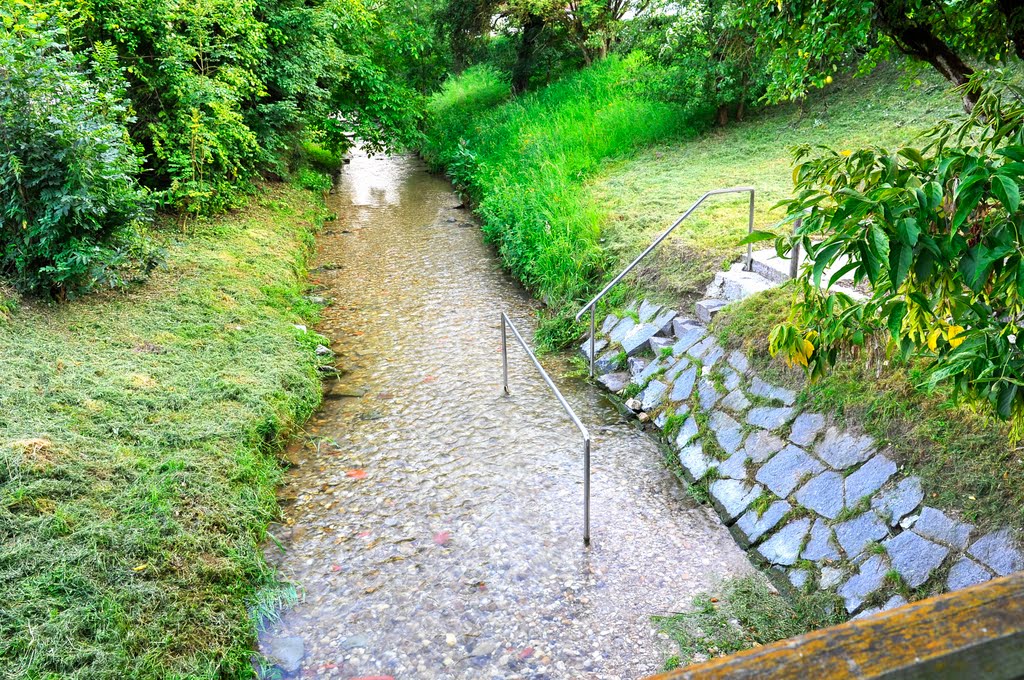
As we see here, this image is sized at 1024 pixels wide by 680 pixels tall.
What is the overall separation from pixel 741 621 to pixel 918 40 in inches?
156

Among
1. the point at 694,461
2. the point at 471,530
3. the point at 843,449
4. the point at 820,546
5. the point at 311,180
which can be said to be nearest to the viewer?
the point at 820,546

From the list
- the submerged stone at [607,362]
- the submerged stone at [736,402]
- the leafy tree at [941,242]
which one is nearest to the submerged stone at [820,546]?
the submerged stone at [736,402]

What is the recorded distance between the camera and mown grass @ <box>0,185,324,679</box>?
3908 millimetres

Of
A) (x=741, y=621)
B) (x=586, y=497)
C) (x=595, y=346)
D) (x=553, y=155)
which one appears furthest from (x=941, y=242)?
(x=553, y=155)

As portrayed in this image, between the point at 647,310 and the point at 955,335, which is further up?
the point at 955,335

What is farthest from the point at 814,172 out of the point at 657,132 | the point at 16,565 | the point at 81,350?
the point at 657,132

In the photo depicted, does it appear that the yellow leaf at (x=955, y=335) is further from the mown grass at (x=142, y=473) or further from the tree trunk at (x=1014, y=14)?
the mown grass at (x=142, y=473)

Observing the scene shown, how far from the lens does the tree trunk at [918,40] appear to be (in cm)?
429

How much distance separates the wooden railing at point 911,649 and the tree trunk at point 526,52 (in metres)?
19.5

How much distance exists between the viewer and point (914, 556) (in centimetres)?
418

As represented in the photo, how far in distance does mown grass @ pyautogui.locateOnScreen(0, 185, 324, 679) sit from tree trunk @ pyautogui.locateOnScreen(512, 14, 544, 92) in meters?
14.2

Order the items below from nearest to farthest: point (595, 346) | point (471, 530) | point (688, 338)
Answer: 1. point (471, 530)
2. point (688, 338)
3. point (595, 346)

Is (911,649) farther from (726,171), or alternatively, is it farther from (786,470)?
(726,171)

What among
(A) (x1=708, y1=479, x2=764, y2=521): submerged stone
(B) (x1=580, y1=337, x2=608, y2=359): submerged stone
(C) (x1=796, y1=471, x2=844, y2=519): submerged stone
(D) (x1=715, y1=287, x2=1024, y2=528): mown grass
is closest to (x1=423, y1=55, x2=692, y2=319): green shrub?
(B) (x1=580, y1=337, x2=608, y2=359): submerged stone
